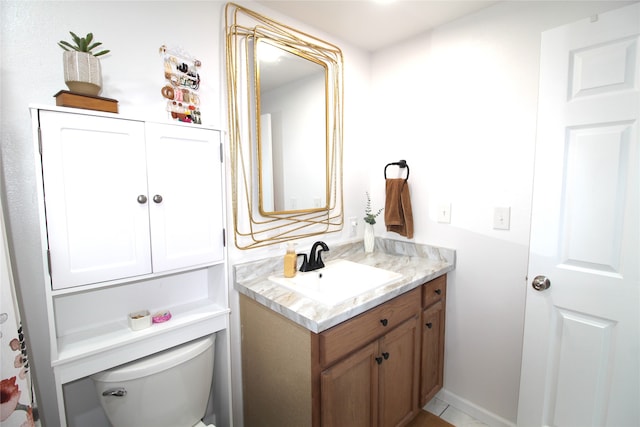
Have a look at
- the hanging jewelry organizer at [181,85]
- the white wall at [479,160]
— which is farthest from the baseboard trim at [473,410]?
the hanging jewelry organizer at [181,85]

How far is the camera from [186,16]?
1336 millimetres

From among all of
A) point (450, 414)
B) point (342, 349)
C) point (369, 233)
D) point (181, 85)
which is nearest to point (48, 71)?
point (181, 85)

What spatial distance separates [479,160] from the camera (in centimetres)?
169

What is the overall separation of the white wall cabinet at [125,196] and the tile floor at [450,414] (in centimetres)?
169

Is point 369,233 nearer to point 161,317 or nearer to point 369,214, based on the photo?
point 369,214

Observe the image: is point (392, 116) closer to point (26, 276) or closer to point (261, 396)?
point (261, 396)

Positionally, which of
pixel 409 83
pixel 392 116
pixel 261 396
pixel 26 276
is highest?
pixel 409 83

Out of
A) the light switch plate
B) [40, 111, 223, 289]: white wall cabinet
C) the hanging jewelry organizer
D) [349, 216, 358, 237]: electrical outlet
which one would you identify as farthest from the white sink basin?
the hanging jewelry organizer

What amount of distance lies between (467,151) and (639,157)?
27.7 inches

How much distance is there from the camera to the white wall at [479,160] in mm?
1527

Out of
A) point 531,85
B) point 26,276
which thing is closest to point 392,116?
point 531,85

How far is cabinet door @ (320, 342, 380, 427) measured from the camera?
1153mm

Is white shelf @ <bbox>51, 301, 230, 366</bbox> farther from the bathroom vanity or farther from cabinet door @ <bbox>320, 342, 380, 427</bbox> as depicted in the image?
cabinet door @ <bbox>320, 342, 380, 427</bbox>

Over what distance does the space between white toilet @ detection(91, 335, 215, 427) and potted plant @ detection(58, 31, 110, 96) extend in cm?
102
